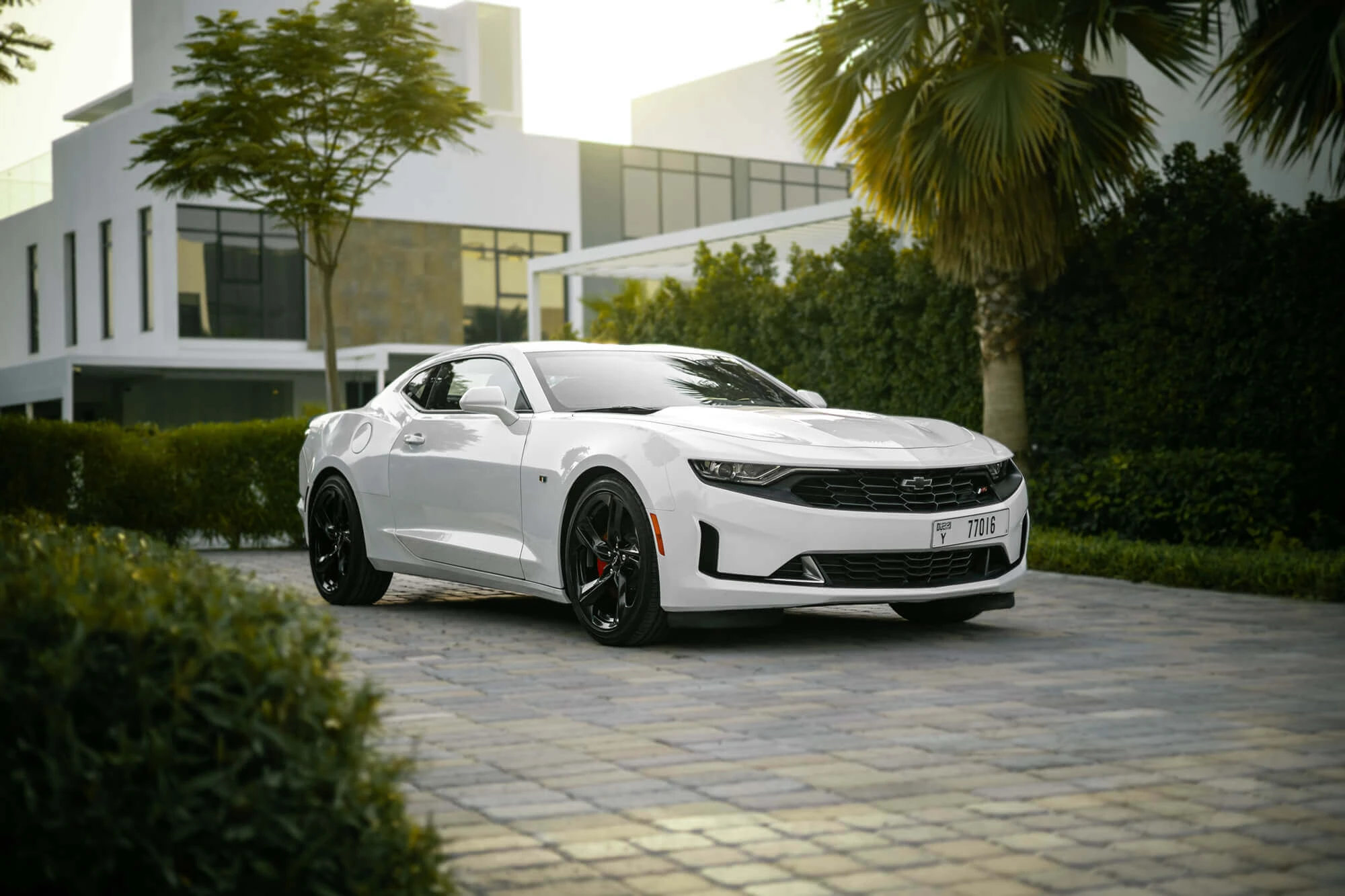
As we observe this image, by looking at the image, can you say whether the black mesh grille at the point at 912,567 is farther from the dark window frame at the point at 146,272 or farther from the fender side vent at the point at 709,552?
the dark window frame at the point at 146,272

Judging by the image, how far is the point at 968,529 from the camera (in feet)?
25.2

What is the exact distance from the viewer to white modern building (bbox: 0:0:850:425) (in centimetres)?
4522

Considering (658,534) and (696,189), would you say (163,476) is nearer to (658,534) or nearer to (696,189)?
(658,534)

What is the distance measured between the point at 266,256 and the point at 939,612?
134 feet

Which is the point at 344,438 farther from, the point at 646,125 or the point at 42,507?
the point at 646,125

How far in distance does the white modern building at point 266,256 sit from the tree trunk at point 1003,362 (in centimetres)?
2345

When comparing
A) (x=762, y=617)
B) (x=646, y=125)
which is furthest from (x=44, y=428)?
(x=646, y=125)

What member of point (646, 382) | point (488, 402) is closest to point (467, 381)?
point (488, 402)

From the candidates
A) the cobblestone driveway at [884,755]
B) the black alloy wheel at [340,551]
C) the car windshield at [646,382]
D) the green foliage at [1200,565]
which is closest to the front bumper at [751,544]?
the cobblestone driveway at [884,755]

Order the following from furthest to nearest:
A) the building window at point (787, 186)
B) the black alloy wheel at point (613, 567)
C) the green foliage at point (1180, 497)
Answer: the building window at point (787, 186) < the green foliage at point (1180, 497) < the black alloy wheel at point (613, 567)

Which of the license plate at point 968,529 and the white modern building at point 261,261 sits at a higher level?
the white modern building at point 261,261

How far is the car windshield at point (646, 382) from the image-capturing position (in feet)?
27.6

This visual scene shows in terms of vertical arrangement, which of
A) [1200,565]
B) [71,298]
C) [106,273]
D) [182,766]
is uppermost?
[106,273]

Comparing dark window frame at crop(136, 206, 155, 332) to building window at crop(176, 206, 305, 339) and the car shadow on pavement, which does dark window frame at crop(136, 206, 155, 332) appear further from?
the car shadow on pavement
